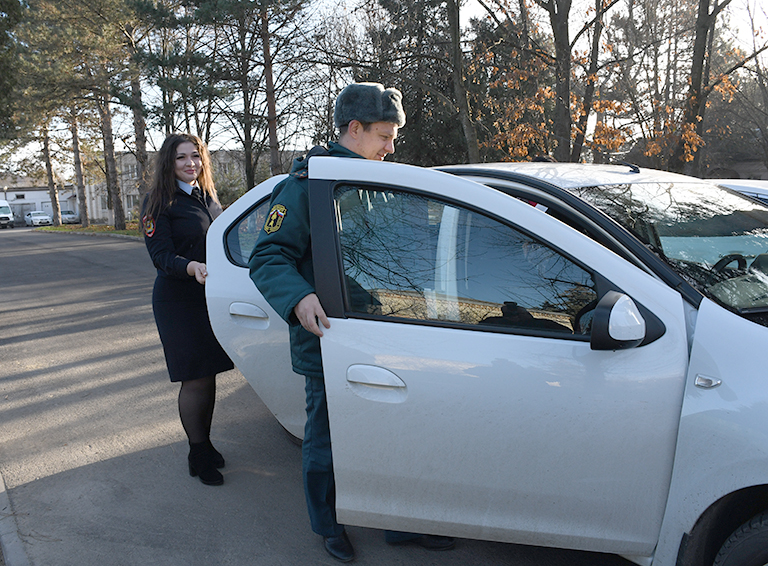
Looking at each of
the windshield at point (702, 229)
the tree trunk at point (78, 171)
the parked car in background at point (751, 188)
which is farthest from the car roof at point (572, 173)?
the tree trunk at point (78, 171)

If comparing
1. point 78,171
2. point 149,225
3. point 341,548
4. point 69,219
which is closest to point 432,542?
point 341,548

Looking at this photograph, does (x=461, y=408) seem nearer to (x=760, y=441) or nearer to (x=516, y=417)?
(x=516, y=417)

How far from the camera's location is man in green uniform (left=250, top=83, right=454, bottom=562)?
225cm

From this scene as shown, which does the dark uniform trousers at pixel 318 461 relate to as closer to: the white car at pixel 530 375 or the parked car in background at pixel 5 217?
the white car at pixel 530 375

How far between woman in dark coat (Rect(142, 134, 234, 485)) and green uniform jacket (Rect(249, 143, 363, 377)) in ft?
3.00

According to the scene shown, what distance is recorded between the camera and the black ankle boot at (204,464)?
135 inches

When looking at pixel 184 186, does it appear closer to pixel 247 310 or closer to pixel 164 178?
pixel 164 178

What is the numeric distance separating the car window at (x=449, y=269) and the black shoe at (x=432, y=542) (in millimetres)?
1232

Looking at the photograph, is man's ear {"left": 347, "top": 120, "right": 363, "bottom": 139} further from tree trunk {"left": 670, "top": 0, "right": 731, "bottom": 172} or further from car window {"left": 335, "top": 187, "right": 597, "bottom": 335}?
tree trunk {"left": 670, "top": 0, "right": 731, "bottom": 172}

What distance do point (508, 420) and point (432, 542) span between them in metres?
1.08

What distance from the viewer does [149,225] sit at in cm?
327

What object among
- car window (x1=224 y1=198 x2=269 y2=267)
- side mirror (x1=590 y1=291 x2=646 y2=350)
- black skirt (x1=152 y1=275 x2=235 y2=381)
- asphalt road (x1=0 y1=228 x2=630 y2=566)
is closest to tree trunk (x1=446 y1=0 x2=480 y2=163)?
asphalt road (x1=0 y1=228 x2=630 y2=566)

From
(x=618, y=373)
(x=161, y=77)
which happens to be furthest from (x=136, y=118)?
(x=618, y=373)

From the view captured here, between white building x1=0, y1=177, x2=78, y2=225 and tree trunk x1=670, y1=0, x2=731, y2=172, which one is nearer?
tree trunk x1=670, y1=0, x2=731, y2=172
